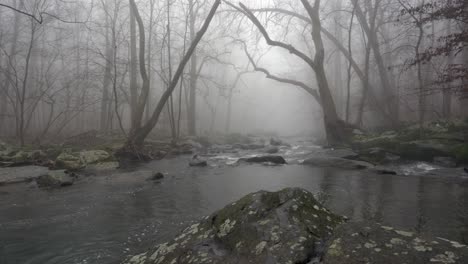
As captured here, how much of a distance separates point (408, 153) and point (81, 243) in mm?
9620

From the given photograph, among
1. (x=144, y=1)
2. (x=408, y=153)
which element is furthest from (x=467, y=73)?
(x=144, y=1)

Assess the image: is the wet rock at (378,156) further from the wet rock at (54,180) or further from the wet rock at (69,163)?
the wet rock at (69,163)

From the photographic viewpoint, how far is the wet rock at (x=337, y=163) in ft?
30.5

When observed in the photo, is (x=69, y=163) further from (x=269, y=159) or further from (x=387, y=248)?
(x=387, y=248)

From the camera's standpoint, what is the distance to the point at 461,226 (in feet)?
13.7

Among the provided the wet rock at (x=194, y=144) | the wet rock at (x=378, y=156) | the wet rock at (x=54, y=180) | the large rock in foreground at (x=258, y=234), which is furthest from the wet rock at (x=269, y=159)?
the large rock in foreground at (x=258, y=234)

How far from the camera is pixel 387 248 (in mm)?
2160

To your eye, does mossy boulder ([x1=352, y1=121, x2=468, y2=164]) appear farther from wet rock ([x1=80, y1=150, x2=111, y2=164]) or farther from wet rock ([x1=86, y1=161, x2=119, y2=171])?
wet rock ([x1=80, y1=150, x2=111, y2=164])

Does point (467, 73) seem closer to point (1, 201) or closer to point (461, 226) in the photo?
point (461, 226)

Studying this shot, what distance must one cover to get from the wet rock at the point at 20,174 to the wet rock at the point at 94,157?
1271 millimetres

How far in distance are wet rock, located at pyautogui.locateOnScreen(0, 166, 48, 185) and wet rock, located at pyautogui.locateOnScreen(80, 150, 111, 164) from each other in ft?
4.17

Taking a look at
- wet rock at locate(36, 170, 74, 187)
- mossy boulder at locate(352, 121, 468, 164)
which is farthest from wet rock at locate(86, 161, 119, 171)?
mossy boulder at locate(352, 121, 468, 164)

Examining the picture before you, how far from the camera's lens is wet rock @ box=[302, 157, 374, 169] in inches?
366

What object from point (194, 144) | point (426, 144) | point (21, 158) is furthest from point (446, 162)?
point (21, 158)
